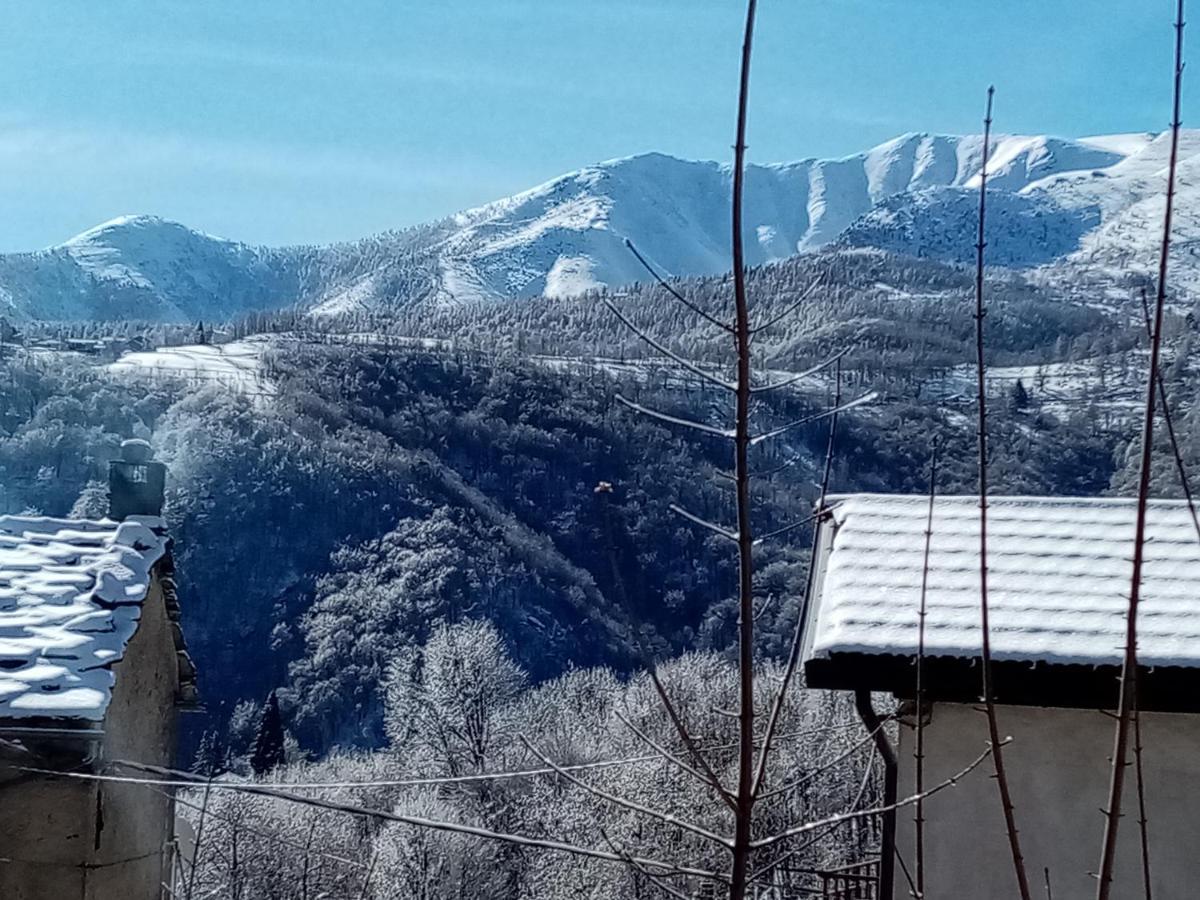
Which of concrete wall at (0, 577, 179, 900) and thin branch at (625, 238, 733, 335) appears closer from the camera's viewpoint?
thin branch at (625, 238, 733, 335)

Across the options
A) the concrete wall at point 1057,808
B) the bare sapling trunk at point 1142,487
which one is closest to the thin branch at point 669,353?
the bare sapling trunk at point 1142,487

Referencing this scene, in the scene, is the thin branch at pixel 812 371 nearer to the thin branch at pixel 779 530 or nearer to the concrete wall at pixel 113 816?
the thin branch at pixel 779 530

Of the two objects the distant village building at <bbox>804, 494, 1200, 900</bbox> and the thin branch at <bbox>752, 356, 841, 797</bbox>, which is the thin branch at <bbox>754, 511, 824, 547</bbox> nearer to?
the thin branch at <bbox>752, 356, 841, 797</bbox>

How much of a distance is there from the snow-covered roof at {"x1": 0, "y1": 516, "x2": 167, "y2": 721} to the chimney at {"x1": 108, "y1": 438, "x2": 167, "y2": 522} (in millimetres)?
601

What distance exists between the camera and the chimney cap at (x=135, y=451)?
944cm

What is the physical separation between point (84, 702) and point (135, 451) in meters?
4.01

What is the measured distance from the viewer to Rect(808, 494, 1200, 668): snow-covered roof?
410cm

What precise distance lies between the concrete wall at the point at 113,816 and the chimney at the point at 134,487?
0.92 metres

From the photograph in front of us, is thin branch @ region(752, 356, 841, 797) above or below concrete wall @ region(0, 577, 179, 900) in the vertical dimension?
above

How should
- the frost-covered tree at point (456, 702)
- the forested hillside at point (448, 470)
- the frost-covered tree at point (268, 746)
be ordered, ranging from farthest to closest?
the forested hillside at point (448, 470)
the frost-covered tree at point (268, 746)
the frost-covered tree at point (456, 702)

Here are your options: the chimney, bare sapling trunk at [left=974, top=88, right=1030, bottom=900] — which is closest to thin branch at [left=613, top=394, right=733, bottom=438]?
bare sapling trunk at [left=974, top=88, right=1030, bottom=900]

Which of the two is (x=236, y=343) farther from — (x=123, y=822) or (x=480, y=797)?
(x=123, y=822)

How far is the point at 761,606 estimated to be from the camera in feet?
8.13

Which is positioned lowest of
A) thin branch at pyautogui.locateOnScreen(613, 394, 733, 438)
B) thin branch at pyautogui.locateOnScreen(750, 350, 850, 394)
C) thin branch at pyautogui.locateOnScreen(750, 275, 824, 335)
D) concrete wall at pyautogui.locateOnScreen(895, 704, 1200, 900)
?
concrete wall at pyautogui.locateOnScreen(895, 704, 1200, 900)
